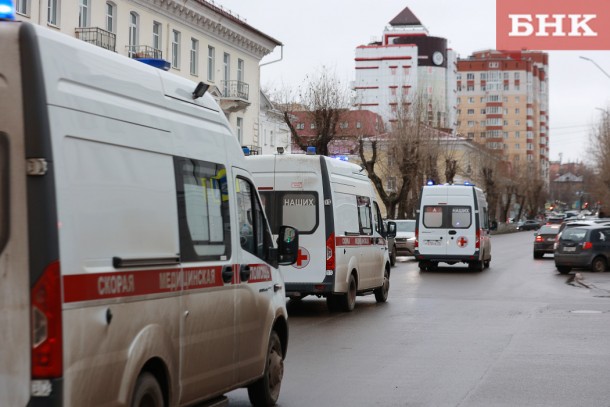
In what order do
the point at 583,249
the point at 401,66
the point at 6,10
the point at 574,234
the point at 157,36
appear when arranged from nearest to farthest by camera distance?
the point at 6,10 → the point at 583,249 → the point at 574,234 → the point at 157,36 → the point at 401,66

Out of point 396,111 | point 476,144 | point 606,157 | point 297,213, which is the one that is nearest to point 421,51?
point 476,144

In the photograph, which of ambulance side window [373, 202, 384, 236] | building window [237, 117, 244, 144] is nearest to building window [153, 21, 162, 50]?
building window [237, 117, 244, 144]

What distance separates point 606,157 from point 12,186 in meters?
84.8

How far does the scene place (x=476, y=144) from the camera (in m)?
102

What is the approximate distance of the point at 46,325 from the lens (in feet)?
16.6

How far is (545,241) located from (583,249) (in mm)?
11276

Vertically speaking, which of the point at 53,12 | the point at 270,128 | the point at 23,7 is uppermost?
the point at 53,12

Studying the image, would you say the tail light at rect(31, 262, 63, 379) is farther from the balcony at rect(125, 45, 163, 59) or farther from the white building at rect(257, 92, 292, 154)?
the white building at rect(257, 92, 292, 154)

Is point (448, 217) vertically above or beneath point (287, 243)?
beneath

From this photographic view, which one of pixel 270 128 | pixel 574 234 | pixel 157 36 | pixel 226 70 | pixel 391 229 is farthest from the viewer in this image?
pixel 270 128

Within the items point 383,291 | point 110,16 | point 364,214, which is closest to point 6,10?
point 364,214

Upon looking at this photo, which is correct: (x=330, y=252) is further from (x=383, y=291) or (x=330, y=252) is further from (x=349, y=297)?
(x=383, y=291)

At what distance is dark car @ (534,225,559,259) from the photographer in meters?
44.4

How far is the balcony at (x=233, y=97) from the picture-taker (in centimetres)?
5416
